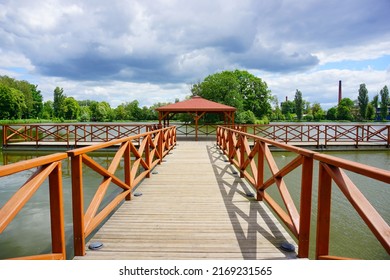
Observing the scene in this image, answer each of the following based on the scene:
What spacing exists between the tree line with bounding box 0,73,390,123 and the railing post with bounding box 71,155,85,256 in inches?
1319

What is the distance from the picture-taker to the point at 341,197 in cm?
608

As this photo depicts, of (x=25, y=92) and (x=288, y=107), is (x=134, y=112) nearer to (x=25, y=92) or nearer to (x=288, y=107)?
(x=25, y=92)

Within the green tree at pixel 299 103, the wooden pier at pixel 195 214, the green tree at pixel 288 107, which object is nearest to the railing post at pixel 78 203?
the wooden pier at pixel 195 214

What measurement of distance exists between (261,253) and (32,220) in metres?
4.38

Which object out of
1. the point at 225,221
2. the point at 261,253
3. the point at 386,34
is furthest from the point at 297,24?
the point at 261,253

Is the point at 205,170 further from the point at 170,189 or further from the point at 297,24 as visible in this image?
Answer: the point at 297,24

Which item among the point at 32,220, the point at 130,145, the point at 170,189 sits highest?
the point at 130,145

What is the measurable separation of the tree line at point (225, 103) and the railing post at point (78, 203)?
3350 centimetres

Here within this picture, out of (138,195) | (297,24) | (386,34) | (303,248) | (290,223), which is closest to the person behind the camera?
(303,248)

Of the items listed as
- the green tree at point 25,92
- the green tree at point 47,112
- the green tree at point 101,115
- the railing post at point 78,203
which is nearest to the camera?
the railing post at point 78,203

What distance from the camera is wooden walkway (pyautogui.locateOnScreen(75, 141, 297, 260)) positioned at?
245 centimetres

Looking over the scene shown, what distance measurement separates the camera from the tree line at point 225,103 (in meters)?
39.0

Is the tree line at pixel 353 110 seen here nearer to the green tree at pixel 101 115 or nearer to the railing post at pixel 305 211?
the green tree at pixel 101 115

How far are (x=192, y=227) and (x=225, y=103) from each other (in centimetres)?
3533
